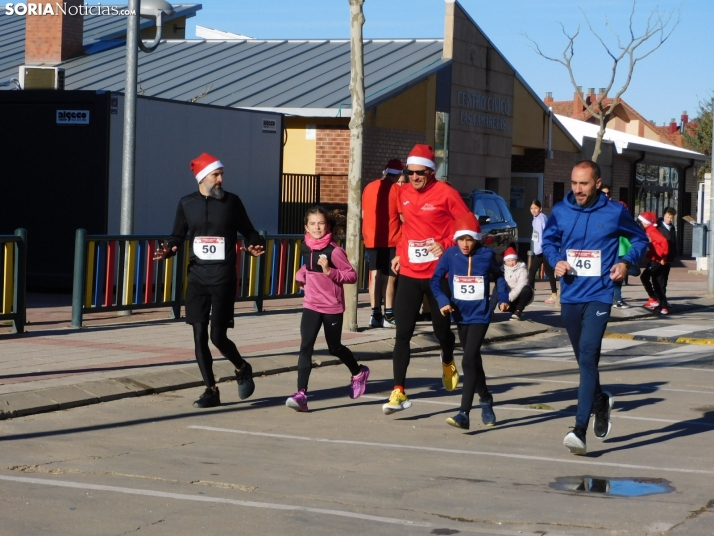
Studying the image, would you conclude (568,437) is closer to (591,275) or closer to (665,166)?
(591,275)

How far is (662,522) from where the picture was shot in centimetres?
605

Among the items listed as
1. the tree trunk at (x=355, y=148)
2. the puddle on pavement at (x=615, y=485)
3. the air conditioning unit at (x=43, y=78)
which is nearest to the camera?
the puddle on pavement at (x=615, y=485)

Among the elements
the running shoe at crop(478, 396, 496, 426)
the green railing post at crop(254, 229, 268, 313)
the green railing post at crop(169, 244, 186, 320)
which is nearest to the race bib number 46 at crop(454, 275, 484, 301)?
the running shoe at crop(478, 396, 496, 426)

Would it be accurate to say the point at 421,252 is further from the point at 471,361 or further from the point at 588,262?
the point at 588,262

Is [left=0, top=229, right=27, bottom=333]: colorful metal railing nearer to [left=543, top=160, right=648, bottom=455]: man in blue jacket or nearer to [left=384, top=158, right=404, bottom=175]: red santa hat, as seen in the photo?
[left=384, top=158, right=404, bottom=175]: red santa hat

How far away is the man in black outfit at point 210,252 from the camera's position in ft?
30.2

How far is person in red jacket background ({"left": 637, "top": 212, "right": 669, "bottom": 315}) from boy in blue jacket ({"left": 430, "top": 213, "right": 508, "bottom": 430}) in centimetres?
1099

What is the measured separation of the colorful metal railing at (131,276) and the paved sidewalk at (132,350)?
0.87 feet

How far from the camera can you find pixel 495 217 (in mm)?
26266

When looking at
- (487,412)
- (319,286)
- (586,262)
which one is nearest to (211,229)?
(319,286)

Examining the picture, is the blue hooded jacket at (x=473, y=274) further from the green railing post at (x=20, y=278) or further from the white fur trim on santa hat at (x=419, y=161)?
the green railing post at (x=20, y=278)

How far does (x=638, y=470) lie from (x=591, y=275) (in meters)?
1.31

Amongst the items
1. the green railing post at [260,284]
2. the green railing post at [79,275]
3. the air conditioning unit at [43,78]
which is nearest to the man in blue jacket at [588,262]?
the green railing post at [79,275]

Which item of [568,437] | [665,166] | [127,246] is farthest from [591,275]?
[665,166]
